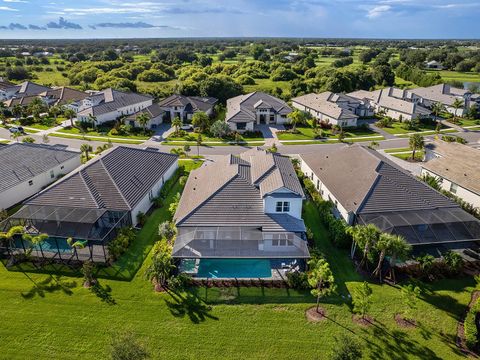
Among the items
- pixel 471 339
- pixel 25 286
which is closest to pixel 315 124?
pixel 471 339

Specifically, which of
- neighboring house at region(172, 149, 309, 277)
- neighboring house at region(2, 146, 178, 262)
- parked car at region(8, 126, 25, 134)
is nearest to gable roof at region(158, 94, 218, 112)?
parked car at region(8, 126, 25, 134)

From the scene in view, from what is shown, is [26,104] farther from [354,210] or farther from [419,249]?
[419,249]

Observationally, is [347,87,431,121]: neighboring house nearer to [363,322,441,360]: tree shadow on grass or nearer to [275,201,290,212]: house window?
[275,201,290,212]: house window

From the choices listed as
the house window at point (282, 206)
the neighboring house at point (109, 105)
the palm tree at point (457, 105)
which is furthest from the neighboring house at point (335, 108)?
the house window at point (282, 206)

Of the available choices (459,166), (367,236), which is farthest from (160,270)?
(459,166)

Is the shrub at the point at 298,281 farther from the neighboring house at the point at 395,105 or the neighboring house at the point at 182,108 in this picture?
the neighboring house at the point at 395,105

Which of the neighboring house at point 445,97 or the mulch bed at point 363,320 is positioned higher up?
the neighboring house at point 445,97
